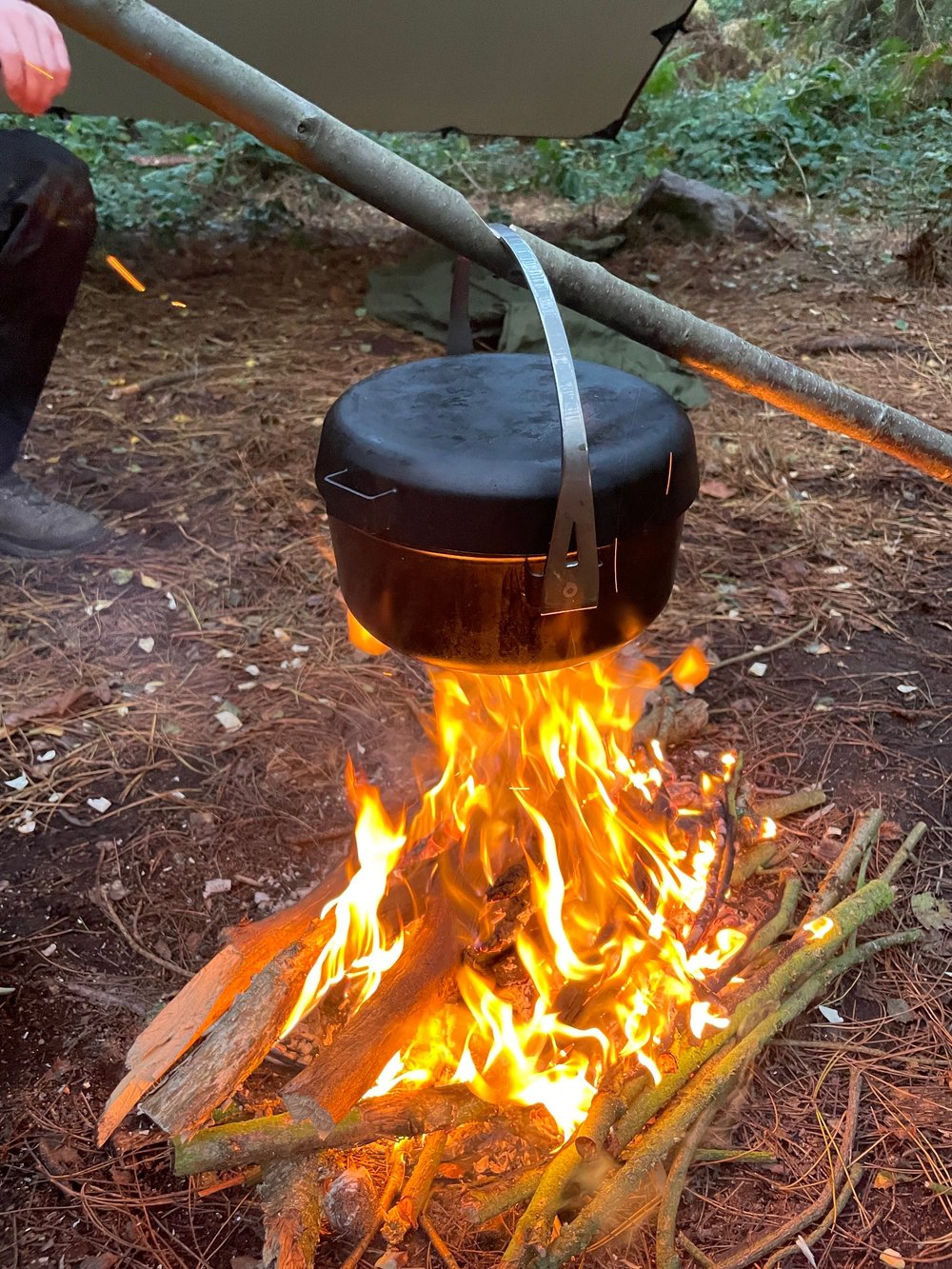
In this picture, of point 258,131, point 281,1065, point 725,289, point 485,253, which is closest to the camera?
point 258,131

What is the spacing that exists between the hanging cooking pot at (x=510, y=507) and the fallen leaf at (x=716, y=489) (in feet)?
8.67

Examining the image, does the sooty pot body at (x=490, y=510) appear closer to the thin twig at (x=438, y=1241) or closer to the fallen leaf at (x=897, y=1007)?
the thin twig at (x=438, y=1241)

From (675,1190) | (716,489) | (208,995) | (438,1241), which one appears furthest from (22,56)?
(716,489)

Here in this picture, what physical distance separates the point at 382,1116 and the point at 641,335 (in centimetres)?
141

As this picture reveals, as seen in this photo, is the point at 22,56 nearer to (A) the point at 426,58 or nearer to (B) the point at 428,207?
(B) the point at 428,207

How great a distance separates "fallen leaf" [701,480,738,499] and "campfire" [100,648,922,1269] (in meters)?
1.96

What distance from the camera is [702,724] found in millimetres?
2840

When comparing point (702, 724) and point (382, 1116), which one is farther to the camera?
point (702, 724)

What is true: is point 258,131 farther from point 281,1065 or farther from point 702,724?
point 702,724

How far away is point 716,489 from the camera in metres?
4.21

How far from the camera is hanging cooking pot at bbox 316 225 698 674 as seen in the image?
1336 mm

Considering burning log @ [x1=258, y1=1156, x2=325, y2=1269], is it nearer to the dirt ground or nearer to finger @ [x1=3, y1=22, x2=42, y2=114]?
the dirt ground

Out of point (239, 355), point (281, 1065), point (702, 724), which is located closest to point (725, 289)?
point (239, 355)

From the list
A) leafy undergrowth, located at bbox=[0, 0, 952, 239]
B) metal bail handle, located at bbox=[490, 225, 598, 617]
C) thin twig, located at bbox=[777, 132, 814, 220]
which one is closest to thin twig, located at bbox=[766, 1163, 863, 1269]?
metal bail handle, located at bbox=[490, 225, 598, 617]
